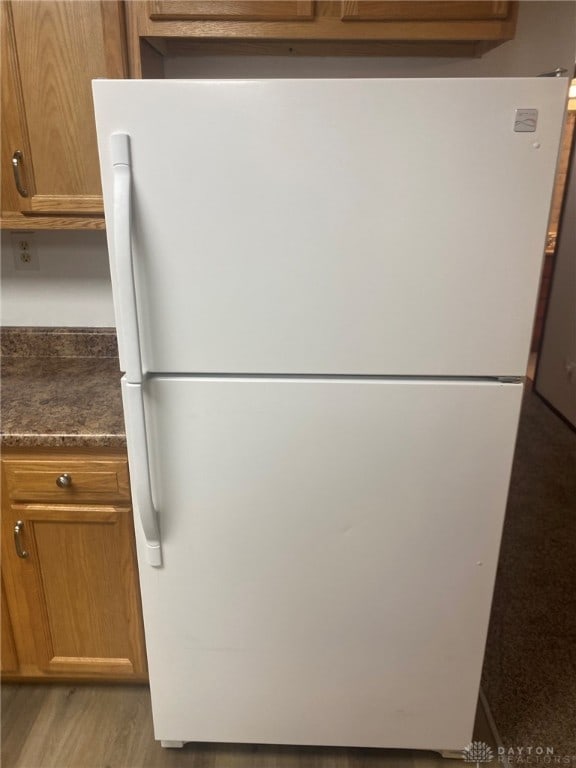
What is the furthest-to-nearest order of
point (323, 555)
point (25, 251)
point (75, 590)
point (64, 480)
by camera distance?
1. point (25, 251)
2. point (75, 590)
3. point (64, 480)
4. point (323, 555)

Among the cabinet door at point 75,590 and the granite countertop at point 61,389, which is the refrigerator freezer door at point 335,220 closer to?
the granite countertop at point 61,389

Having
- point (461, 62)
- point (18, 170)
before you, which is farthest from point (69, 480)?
point (461, 62)

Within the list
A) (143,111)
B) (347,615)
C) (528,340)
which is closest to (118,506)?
(347,615)

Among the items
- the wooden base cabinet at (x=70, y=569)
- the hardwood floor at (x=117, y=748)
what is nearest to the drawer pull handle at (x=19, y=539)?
the wooden base cabinet at (x=70, y=569)

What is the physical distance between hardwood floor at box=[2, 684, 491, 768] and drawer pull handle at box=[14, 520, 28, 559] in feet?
1.80

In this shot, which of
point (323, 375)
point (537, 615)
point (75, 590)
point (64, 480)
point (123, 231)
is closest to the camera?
point (123, 231)

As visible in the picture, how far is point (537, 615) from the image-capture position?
2139 mm

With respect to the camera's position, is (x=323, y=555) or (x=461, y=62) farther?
(x=461, y=62)

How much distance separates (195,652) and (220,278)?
94 centimetres

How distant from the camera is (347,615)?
4.65 feet

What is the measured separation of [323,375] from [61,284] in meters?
1.16

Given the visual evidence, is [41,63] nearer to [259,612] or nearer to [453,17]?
[453,17]

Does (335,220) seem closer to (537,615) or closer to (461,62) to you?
(461,62)

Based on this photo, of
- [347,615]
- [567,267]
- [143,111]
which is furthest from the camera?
[567,267]
